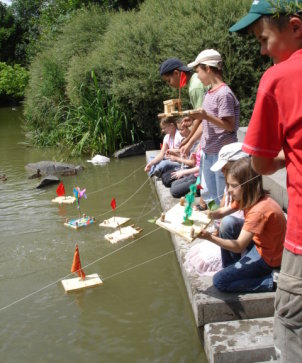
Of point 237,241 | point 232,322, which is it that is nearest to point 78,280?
point 232,322

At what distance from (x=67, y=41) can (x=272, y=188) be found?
36.2 ft

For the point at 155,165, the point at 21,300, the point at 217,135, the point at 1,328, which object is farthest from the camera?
the point at 155,165

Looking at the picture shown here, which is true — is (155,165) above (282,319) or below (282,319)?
below

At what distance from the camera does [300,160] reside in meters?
1.69

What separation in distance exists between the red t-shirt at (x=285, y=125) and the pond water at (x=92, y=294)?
175cm

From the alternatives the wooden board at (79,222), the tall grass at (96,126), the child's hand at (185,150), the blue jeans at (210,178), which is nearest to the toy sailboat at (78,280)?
the blue jeans at (210,178)

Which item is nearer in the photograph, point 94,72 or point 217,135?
point 217,135

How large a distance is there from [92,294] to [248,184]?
1784 mm

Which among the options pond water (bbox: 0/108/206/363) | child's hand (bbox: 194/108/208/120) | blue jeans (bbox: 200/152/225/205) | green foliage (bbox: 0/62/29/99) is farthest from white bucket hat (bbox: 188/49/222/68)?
green foliage (bbox: 0/62/29/99)

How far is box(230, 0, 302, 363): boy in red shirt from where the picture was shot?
1635 mm

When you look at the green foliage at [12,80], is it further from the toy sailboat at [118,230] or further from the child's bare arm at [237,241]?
the child's bare arm at [237,241]

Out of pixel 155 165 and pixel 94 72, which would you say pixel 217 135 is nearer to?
pixel 155 165

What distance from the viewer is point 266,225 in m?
2.94

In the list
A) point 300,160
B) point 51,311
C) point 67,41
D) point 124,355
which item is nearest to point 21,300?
point 51,311
